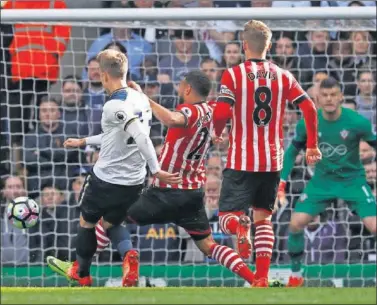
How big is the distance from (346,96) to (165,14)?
A: 360 cm

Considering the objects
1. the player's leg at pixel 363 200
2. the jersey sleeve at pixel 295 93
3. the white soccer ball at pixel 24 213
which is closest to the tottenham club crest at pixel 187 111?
the jersey sleeve at pixel 295 93

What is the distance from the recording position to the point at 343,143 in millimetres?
12086

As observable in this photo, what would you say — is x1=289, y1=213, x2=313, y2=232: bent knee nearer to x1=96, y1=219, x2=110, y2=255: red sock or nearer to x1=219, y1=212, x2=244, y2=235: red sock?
x1=219, y1=212, x2=244, y2=235: red sock

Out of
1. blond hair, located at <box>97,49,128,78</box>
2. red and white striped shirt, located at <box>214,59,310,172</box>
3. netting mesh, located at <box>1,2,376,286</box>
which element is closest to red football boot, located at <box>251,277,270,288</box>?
red and white striped shirt, located at <box>214,59,310,172</box>

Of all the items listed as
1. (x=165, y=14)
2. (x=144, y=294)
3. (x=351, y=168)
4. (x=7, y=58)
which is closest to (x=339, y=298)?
(x=144, y=294)

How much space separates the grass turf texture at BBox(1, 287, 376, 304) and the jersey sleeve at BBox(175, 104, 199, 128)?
1.56 meters

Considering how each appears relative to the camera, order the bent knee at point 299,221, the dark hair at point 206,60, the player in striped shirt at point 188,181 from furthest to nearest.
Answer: the dark hair at point 206,60 < the bent knee at point 299,221 < the player in striped shirt at point 188,181

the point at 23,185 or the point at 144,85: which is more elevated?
the point at 144,85

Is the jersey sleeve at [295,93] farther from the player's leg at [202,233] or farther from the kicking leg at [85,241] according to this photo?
the kicking leg at [85,241]

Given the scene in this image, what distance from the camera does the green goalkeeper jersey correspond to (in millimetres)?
12047

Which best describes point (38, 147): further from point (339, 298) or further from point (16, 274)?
point (339, 298)

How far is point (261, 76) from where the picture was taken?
1001 cm

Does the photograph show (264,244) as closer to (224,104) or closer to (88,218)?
(224,104)

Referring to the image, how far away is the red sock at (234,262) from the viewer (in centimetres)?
1020
